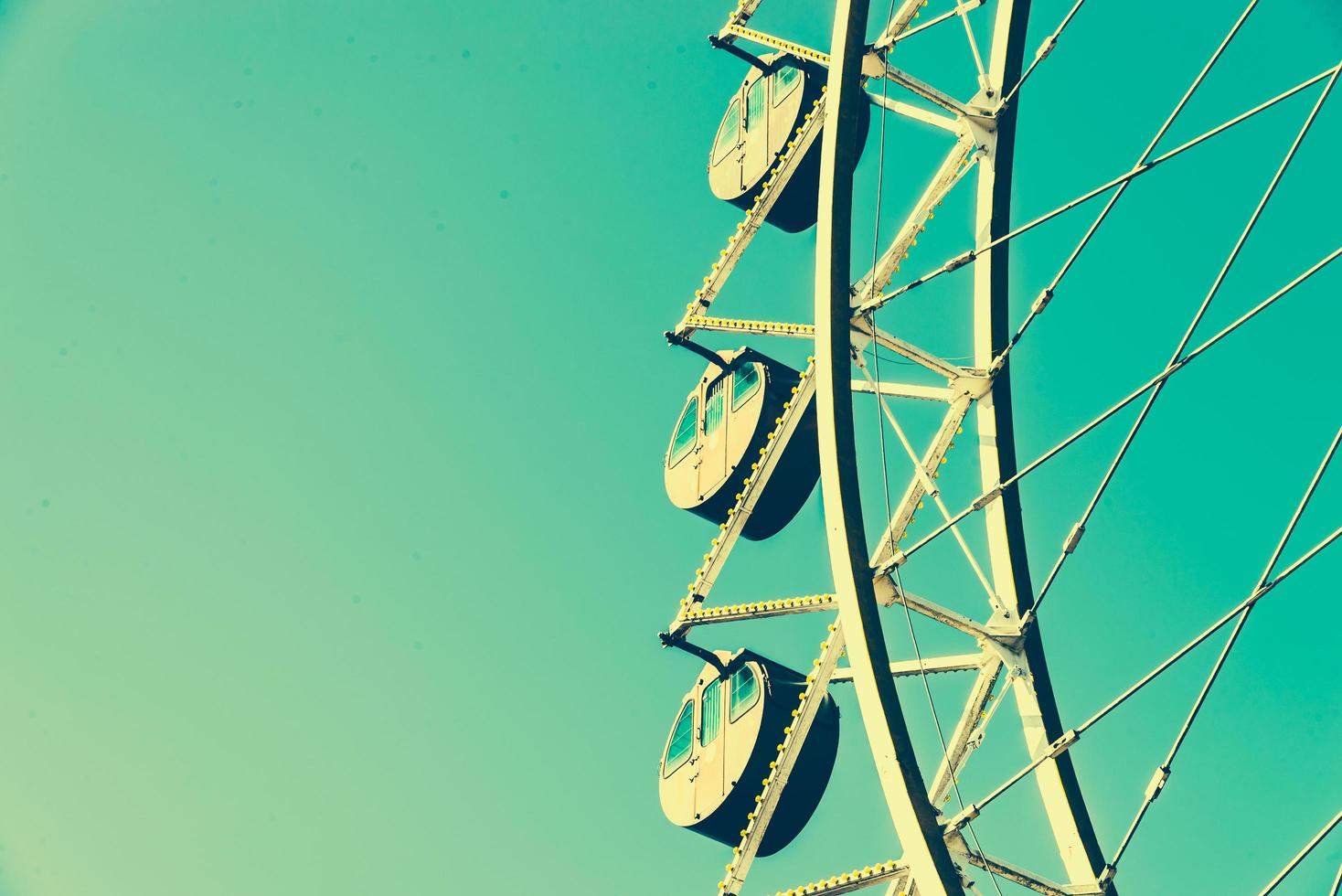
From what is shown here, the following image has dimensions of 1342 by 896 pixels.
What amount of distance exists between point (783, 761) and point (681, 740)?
249 cm

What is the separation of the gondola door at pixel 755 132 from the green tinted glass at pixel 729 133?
0.18 meters

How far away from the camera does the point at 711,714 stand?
16.2 meters

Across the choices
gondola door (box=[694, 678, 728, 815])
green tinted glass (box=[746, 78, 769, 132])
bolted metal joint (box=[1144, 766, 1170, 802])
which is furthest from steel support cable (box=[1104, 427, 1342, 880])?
green tinted glass (box=[746, 78, 769, 132])

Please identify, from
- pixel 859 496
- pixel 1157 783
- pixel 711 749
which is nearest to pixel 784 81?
pixel 859 496

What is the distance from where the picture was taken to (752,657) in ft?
52.7

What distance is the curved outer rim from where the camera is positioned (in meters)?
11.1

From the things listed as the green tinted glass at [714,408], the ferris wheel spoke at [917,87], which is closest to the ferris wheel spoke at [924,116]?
the ferris wheel spoke at [917,87]

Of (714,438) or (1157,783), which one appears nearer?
(1157,783)

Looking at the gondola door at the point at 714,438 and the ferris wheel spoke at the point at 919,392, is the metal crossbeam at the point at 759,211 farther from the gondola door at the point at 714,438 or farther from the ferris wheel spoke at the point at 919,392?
the ferris wheel spoke at the point at 919,392

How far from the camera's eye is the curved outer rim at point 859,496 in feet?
36.6

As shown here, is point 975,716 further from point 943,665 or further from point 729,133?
point 729,133

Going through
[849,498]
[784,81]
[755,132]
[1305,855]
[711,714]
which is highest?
[784,81]

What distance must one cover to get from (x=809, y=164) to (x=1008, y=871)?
9.40 metres

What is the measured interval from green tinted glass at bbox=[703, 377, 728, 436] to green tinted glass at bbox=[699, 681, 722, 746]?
3261 mm
